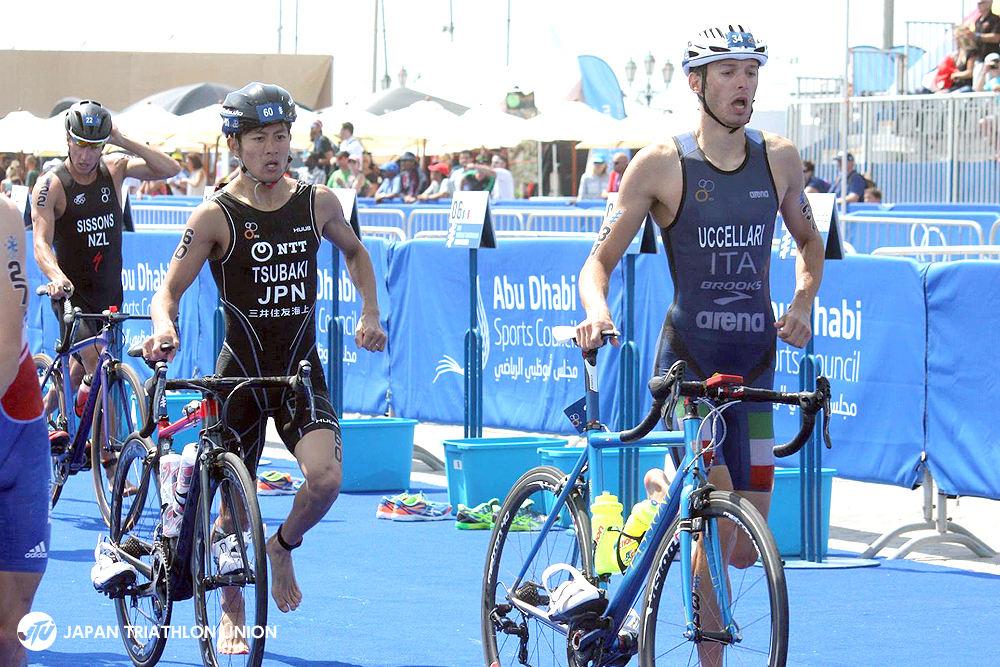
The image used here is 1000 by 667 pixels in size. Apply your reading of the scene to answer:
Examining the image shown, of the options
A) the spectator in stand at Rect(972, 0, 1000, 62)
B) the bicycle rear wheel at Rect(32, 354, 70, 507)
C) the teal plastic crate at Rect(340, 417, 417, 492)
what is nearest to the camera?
the bicycle rear wheel at Rect(32, 354, 70, 507)

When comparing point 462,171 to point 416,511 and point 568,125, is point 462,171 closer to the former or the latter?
point 568,125

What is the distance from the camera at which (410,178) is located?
96.5 feet

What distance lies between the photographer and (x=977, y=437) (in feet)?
29.6

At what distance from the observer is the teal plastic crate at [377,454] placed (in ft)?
37.6

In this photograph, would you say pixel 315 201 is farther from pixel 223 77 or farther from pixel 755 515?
pixel 223 77

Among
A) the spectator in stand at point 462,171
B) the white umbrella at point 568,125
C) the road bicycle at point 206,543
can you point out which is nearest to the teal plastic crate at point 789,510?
the road bicycle at point 206,543

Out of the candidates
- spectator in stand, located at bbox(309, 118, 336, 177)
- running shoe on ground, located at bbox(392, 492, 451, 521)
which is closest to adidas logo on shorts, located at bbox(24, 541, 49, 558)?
running shoe on ground, located at bbox(392, 492, 451, 521)

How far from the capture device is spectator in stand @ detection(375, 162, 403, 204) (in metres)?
28.9

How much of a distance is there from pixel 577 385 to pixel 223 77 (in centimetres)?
6462

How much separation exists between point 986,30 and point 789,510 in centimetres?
1526

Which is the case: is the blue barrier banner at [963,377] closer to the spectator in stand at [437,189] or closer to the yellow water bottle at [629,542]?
the yellow water bottle at [629,542]

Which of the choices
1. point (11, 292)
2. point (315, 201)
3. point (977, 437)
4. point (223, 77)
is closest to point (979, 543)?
point (977, 437)

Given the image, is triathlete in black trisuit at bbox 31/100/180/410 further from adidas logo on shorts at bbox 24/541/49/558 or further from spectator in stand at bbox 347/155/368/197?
spectator in stand at bbox 347/155/368/197

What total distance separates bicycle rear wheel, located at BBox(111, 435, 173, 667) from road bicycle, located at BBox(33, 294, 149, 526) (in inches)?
83.1
